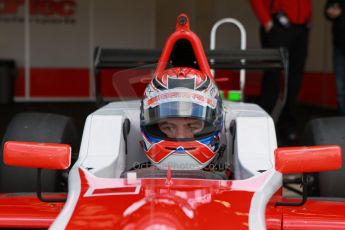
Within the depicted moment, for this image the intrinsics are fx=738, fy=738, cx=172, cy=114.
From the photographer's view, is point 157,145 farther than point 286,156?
Yes

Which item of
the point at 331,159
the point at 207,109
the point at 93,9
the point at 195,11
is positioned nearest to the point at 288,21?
the point at 207,109

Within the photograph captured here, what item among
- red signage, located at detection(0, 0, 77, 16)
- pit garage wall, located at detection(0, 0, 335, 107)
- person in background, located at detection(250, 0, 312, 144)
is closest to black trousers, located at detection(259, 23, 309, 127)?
person in background, located at detection(250, 0, 312, 144)

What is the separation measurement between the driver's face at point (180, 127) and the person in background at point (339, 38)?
13.7ft

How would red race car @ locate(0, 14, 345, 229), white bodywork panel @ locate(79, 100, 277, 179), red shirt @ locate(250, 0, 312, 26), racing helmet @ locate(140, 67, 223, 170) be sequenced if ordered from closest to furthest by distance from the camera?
red race car @ locate(0, 14, 345, 229) → racing helmet @ locate(140, 67, 223, 170) → white bodywork panel @ locate(79, 100, 277, 179) → red shirt @ locate(250, 0, 312, 26)

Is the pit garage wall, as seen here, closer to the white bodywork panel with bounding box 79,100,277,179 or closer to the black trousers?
the black trousers

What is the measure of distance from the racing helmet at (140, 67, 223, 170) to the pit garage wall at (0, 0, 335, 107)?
8.57 m

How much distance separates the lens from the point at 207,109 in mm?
3305

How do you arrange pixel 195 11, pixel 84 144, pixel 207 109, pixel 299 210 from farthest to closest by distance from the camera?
pixel 195 11
pixel 84 144
pixel 207 109
pixel 299 210

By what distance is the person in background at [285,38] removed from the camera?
710 cm

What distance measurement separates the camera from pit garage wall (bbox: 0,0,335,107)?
12.0 m

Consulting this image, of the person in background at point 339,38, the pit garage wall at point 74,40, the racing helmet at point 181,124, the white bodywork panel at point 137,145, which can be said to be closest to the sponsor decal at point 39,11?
the pit garage wall at point 74,40

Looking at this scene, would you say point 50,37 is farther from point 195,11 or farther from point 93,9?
point 195,11

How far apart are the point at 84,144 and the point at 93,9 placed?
9.00 metres

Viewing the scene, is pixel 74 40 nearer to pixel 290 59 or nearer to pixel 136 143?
pixel 290 59
